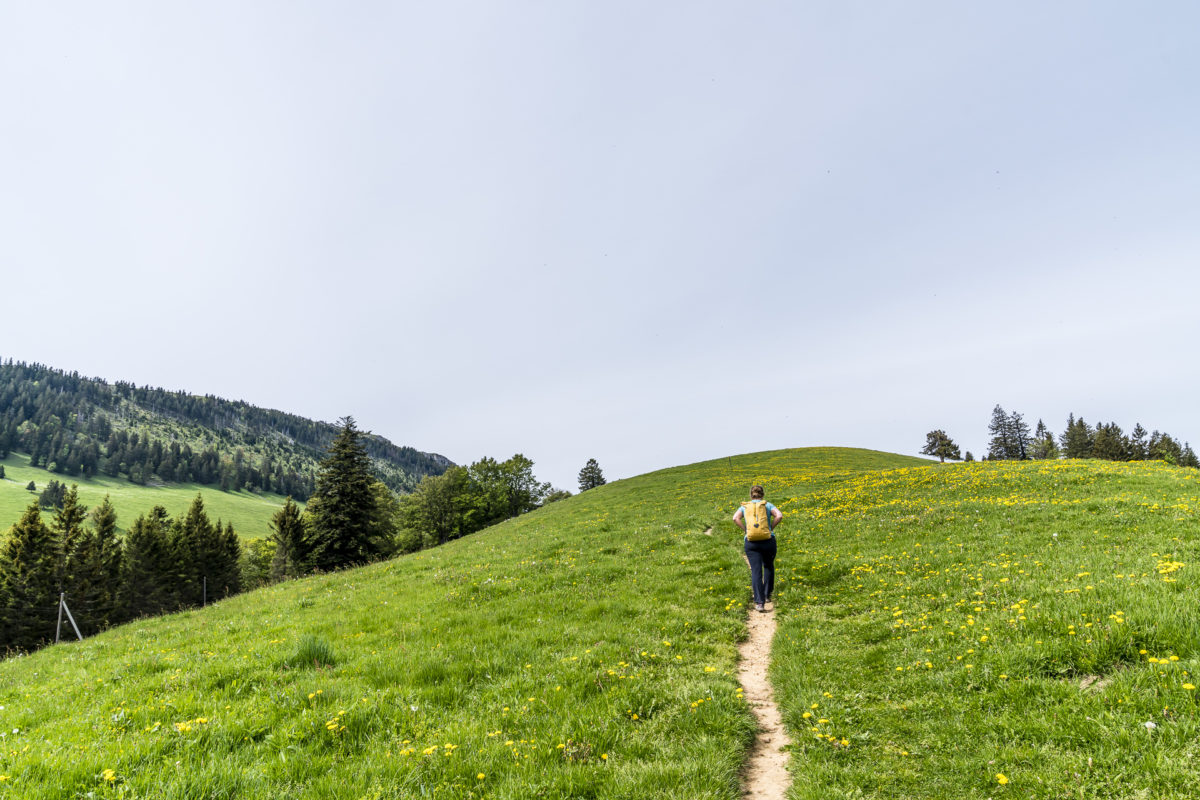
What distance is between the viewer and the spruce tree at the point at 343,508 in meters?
43.2

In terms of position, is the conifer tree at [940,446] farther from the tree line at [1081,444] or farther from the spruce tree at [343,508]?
the spruce tree at [343,508]

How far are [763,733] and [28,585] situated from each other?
2781 inches

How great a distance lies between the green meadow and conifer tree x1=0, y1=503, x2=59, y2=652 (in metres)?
95.1

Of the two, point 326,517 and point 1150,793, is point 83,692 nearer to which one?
point 1150,793

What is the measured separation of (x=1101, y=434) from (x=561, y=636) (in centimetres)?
11630

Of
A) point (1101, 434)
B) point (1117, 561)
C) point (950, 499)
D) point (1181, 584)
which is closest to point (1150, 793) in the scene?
point (1181, 584)

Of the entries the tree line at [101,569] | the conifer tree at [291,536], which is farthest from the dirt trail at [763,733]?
the conifer tree at [291,536]

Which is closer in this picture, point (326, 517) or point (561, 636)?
point (561, 636)

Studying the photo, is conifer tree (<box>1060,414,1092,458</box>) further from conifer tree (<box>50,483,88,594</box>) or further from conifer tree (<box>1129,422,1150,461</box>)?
conifer tree (<box>50,483,88,594</box>)

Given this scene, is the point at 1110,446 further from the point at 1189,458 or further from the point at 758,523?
the point at 758,523

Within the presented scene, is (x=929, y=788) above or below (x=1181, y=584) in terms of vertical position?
below

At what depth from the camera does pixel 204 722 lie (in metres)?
6.54

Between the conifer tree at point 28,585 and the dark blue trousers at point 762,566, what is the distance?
6551 cm

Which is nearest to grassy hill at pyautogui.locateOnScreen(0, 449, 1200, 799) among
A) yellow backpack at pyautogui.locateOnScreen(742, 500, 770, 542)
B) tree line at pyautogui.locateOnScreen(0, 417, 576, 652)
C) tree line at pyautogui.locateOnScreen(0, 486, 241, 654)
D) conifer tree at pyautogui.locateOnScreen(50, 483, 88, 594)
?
yellow backpack at pyautogui.locateOnScreen(742, 500, 770, 542)
